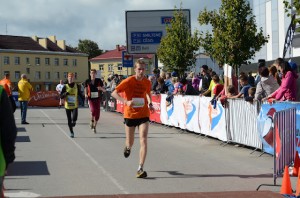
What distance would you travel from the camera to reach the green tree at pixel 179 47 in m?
27.5

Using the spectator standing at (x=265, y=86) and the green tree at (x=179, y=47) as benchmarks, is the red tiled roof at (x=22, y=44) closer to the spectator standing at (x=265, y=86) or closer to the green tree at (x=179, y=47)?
the green tree at (x=179, y=47)

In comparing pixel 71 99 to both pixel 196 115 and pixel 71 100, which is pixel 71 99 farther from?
pixel 196 115

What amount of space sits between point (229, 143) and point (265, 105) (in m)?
2.57

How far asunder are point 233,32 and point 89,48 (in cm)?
11742

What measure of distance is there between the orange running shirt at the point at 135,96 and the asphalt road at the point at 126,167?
1036 millimetres

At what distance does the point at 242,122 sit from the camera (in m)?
12.0

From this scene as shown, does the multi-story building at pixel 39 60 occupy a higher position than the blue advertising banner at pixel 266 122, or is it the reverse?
the multi-story building at pixel 39 60

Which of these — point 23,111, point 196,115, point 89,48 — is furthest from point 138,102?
point 89,48

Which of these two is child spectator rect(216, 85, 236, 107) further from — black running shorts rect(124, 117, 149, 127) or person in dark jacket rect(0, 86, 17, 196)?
person in dark jacket rect(0, 86, 17, 196)

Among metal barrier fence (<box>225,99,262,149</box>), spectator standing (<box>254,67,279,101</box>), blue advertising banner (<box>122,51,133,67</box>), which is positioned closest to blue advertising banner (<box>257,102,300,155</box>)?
metal barrier fence (<box>225,99,262,149</box>)

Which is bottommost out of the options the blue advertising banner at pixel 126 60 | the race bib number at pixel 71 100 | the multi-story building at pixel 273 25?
the race bib number at pixel 71 100

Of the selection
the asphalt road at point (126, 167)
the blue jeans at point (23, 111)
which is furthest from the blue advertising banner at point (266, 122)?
the blue jeans at point (23, 111)

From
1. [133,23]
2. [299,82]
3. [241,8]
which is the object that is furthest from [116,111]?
[299,82]

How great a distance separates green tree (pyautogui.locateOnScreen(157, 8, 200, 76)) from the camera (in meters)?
27.5
